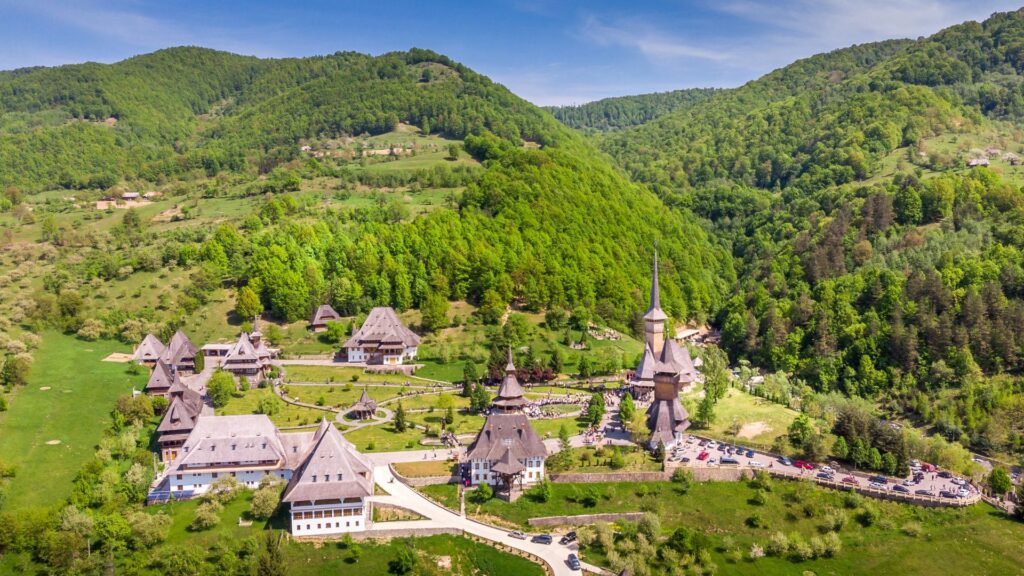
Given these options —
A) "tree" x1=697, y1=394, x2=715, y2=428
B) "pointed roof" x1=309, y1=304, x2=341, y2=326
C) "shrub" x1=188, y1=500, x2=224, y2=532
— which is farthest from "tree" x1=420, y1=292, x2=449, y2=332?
"shrub" x1=188, y1=500, x2=224, y2=532

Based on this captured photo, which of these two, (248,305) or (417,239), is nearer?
(248,305)

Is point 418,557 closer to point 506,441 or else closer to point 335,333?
point 506,441

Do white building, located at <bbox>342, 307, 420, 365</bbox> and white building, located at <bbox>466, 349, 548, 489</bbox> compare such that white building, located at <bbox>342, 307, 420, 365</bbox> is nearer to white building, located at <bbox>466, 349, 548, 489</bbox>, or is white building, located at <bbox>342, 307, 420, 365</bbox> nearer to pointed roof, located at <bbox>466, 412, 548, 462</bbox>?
white building, located at <bbox>466, 349, 548, 489</bbox>

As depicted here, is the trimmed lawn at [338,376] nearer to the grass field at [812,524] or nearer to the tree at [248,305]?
the tree at [248,305]

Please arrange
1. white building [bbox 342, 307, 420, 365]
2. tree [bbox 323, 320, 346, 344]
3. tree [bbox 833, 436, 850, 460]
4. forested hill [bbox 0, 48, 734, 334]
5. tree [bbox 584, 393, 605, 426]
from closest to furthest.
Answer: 1. tree [bbox 833, 436, 850, 460]
2. tree [bbox 584, 393, 605, 426]
3. white building [bbox 342, 307, 420, 365]
4. tree [bbox 323, 320, 346, 344]
5. forested hill [bbox 0, 48, 734, 334]

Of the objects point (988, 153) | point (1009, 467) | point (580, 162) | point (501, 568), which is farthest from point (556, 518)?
point (988, 153)

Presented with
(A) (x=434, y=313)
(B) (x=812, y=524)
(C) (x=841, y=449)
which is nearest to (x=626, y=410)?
(C) (x=841, y=449)
